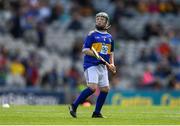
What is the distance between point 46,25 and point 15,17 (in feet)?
5.63

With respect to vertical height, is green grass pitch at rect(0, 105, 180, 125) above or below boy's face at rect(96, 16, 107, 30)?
below

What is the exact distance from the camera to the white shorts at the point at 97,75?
58.5ft

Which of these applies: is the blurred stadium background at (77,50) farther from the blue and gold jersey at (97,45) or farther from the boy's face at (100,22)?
the boy's face at (100,22)

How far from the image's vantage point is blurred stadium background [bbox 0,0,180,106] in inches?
1183

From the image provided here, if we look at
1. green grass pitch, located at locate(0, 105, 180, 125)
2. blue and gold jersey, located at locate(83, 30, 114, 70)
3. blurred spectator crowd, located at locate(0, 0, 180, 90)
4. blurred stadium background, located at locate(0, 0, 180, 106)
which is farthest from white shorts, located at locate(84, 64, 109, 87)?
blurred spectator crowd, located at locate(0, 0, 180, 90)

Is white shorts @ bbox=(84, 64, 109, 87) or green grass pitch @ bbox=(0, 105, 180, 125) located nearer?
green grass pitch @ bbox=(0, 105, 180, 125)

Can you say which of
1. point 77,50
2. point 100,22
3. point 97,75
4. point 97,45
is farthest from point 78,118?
point 77,50

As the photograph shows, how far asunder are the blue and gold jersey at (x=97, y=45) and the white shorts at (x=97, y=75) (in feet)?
0.38

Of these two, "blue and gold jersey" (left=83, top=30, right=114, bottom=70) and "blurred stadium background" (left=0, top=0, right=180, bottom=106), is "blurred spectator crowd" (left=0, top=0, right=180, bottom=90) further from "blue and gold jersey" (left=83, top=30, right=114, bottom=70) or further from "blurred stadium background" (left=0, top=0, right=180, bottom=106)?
"blue and gold jersey" (left=83, top=30, right=114, bottom=70)

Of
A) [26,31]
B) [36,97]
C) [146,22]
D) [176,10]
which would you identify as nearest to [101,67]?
[36,97]

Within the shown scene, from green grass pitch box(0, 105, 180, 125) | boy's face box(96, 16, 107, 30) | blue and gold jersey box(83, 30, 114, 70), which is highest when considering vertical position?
boy's face box(96, 16, 107, 30)

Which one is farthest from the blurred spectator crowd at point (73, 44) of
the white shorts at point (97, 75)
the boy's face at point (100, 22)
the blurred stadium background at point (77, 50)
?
the boy's face at point (100, 22)

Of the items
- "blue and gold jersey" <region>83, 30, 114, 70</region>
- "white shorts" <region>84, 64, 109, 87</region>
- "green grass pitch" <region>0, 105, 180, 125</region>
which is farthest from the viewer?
"blue and gold jersey" <region>83, 30, 114, 70</region>

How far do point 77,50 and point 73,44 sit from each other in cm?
31
